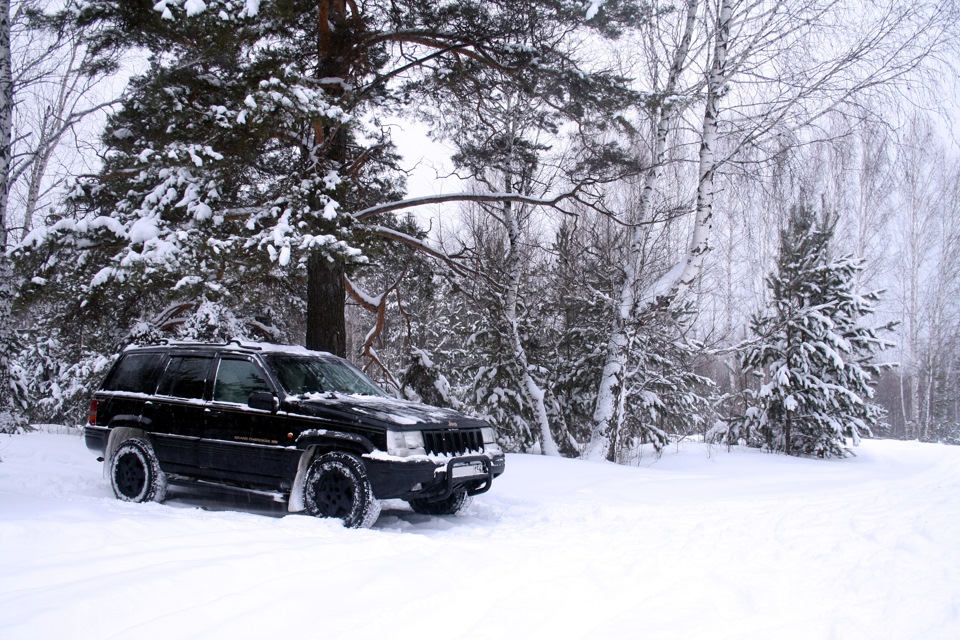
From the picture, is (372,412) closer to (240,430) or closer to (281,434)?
(281,434)

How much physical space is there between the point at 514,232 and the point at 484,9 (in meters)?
5.85

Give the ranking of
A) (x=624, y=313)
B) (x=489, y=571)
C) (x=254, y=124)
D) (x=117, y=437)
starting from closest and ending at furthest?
(x=489, y=571) < (x=117, y=437) < (x=254, y=124) < (x=624, y=313)

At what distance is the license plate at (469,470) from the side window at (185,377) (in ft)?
9.66

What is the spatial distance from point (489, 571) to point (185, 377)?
439 cm

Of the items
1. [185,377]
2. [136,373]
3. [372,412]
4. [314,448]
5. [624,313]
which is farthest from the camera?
[624,313]

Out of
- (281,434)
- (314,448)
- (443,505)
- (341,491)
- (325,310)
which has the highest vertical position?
(325,310)

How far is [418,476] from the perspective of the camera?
5.77 metres

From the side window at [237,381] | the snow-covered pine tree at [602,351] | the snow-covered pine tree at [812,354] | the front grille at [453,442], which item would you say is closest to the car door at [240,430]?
the side window at [237,381]

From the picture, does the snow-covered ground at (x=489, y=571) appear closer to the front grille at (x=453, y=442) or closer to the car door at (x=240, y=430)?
the car door at (x=240, y=430)

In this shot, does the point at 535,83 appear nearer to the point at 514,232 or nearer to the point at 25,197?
the point at 514,232

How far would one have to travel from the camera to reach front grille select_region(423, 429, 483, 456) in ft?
20.0

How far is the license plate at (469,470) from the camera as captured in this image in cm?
613

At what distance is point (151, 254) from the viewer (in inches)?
325

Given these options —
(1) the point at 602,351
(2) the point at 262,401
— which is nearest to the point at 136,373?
(2) the point at 262,401
